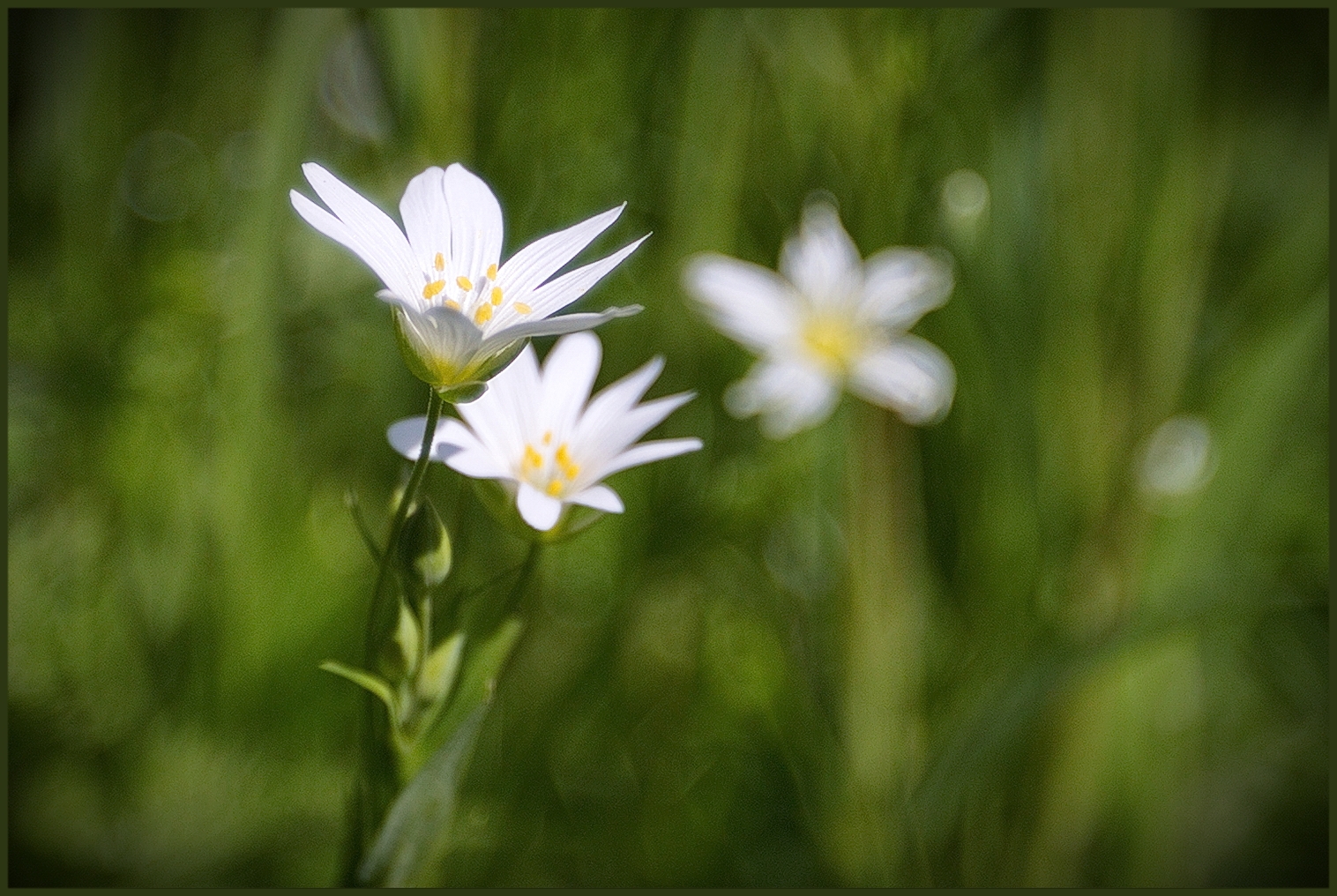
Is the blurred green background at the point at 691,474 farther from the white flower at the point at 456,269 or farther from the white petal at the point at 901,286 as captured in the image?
the white flower at the point at 456,269

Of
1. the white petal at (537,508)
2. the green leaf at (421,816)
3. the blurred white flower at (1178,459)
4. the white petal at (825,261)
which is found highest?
the white petal at (825,261)

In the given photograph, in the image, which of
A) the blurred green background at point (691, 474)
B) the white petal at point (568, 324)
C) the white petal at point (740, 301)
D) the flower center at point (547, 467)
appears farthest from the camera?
the white petal at point (740, 301)

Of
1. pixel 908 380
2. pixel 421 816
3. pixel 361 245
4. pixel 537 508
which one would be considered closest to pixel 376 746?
pixel 421 816

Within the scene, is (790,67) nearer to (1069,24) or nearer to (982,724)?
(1069,24)

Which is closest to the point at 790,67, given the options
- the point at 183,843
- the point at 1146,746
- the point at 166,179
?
the point at 166,179

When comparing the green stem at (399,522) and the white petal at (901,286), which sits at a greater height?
the white petal at (901,286)

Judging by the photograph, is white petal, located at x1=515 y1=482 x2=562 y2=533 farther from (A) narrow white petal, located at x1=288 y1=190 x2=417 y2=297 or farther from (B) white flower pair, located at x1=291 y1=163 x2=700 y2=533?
(A) narrow white petal, located at x1=288 y1=190 x2=417 y2=297

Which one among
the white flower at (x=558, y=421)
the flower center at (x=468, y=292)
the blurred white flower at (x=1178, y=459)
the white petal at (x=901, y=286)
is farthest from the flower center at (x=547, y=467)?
the blurred white flower at (x=1178, y=459)

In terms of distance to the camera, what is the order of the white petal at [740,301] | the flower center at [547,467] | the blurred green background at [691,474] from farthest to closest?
the white petal at [740,301] < the blurred green background at [691,474] < the flower center at [547,467]
